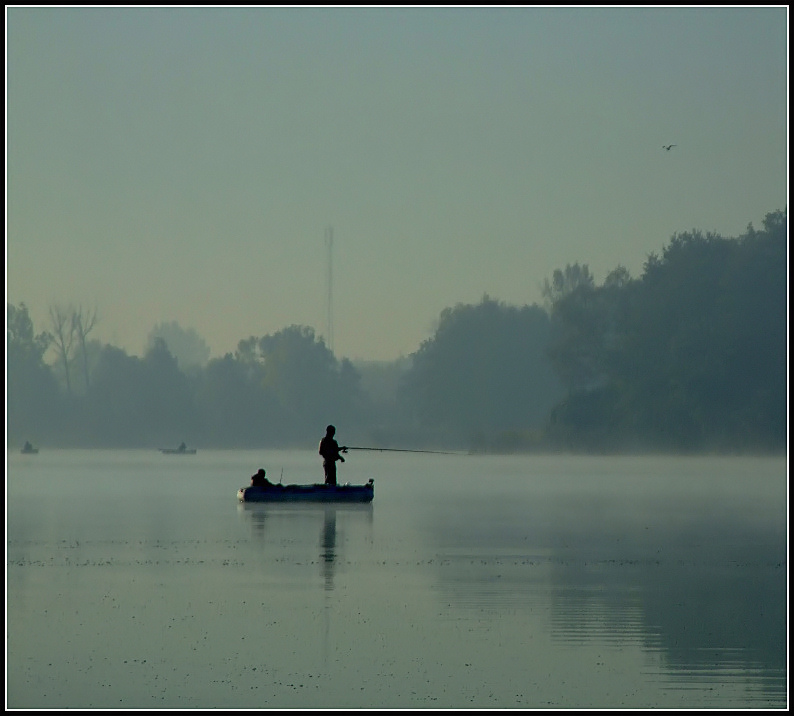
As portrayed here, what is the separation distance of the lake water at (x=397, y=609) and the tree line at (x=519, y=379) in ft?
208

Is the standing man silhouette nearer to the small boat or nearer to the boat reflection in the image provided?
the small boat

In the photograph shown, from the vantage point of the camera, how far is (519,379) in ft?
454

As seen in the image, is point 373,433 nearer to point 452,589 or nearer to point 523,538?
point 523,538

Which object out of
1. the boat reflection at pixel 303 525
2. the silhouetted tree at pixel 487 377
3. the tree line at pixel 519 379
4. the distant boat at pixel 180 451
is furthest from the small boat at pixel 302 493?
the silhouetted tree at pixel 487 377

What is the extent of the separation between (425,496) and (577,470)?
27678 millimetres

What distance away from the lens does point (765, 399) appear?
321ft

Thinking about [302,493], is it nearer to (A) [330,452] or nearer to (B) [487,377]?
(A) [330,452]

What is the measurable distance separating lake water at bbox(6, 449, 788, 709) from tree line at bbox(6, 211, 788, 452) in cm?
6335

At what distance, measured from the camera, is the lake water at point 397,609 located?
565 inches

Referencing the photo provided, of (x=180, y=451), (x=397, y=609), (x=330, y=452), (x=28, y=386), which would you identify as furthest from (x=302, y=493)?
(x=28, y=386)

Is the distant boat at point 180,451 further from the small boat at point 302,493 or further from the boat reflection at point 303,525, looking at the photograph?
the small boat at point 302,493

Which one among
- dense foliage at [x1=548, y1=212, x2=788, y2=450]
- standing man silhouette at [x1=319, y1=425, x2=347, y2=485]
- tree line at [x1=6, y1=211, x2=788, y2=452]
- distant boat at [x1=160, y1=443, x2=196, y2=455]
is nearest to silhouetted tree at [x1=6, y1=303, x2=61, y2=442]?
tree line at [x1=6, y1=211, x2=788, y2=452]

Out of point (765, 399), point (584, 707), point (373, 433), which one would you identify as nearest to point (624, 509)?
point (584, 707)

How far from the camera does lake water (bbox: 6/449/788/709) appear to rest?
47.1 ft
